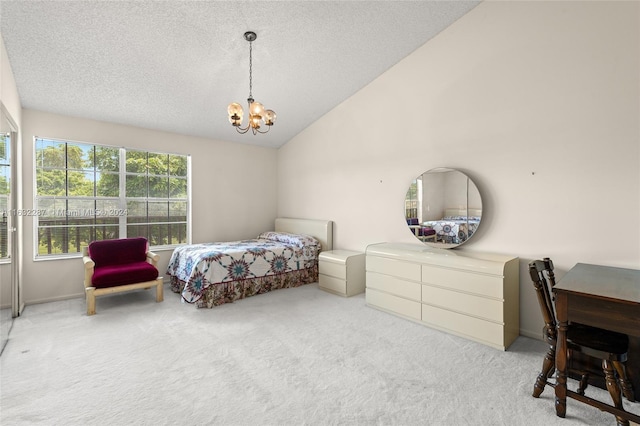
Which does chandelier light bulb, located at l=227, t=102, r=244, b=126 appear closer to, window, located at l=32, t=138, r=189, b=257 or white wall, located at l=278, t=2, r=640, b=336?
white wall, located at l=278, t=2, r=640, b=336

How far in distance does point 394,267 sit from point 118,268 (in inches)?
137

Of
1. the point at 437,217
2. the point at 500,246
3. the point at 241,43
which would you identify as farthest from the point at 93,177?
the point at 500,246

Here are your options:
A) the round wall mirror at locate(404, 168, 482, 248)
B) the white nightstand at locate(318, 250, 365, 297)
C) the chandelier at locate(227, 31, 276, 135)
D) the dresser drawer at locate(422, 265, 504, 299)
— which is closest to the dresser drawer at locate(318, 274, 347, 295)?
the white nightstand at locate(318, 250, 365, 297)

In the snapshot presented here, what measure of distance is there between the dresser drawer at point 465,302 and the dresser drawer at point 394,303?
17 centimetres

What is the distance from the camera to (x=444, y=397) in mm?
2086

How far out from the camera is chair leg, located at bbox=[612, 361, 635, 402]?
6.26 feet

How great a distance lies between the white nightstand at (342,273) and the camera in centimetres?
430

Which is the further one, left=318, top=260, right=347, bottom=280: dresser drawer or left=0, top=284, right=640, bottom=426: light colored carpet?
left=318, top=260, right=347, bottom=280: dresser drawer

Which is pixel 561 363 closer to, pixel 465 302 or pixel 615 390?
pixel 615 390

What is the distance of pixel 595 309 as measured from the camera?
1726 millimetres

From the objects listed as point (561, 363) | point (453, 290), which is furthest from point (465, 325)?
point (561, 363)

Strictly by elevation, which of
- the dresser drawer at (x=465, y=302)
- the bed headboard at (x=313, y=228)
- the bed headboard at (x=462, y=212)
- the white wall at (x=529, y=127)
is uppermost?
the white wall at (x=529, y=127)

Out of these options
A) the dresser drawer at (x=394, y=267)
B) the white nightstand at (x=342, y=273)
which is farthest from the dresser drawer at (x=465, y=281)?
the white nightstand at (x=342, y=273)

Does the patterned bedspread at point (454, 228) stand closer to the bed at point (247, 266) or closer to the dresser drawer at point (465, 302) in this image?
the dresser drawer at point (465, 302)
